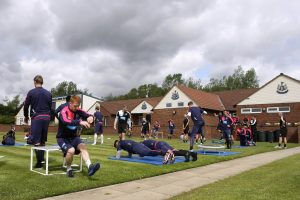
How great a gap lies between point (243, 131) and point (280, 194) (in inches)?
552

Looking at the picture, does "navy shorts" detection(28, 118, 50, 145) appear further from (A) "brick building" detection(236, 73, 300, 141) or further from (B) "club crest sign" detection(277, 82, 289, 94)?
(B) "club crest sign" detection(277, 82, 289, 94)

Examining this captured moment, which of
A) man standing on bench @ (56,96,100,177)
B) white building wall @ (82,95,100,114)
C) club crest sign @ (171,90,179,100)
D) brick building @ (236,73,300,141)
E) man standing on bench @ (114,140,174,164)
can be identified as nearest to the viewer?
man standing on bench @ (56,96,100,177)

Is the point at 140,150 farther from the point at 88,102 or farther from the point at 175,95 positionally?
the point at 88,102

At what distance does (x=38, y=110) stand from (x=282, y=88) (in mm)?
30876

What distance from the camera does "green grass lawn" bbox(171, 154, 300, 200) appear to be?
598cm

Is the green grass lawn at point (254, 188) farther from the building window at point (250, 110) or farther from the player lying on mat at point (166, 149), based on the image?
the building window at point (250, 110)

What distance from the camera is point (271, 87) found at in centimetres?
3528

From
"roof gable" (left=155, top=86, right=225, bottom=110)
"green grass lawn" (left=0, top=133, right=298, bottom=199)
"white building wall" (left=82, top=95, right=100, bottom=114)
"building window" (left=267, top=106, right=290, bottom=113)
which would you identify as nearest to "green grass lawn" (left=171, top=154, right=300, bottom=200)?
"green grass lawn" (left=0, top=133, right=298, bottom=199)

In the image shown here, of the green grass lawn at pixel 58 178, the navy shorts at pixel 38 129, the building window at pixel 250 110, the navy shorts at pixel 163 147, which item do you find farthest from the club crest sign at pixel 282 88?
the navy shorts at pixel 38 129

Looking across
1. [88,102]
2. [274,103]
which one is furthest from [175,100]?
[88,102]

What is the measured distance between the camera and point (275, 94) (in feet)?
114

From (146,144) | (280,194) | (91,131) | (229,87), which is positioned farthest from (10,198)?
(229,87)

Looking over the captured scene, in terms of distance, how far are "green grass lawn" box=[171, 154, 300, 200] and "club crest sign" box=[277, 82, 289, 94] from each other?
90.5 feet

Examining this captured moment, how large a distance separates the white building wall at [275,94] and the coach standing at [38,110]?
3042cm
